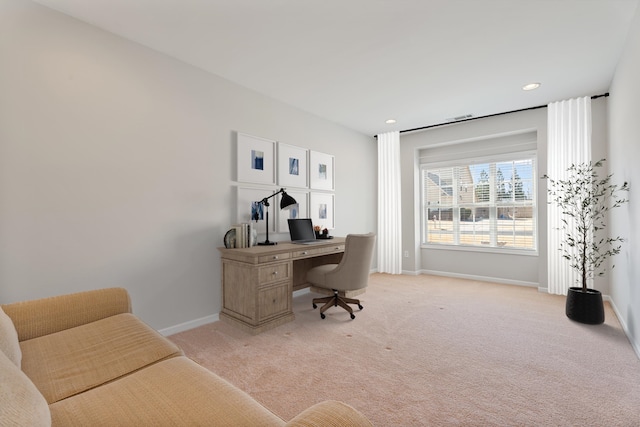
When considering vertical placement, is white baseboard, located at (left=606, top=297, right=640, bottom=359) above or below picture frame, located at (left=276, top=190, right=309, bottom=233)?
below

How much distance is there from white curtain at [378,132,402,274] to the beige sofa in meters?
4.34

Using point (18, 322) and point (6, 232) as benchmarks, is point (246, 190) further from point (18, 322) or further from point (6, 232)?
point (18, 322)

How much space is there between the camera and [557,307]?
3430mm

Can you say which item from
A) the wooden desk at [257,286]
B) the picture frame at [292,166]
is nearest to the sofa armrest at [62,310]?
the wooden desk at [257,286]

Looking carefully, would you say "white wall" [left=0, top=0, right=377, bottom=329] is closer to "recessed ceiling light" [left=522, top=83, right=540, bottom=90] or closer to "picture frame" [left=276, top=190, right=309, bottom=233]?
"picture frame" [left=276, top=190, right=309, bottom=233]

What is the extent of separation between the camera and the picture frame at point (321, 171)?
4.20 meters

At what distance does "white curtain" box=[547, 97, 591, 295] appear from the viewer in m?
3.76

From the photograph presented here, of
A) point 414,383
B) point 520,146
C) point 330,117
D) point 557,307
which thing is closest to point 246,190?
point 330,117

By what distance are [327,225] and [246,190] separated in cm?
156

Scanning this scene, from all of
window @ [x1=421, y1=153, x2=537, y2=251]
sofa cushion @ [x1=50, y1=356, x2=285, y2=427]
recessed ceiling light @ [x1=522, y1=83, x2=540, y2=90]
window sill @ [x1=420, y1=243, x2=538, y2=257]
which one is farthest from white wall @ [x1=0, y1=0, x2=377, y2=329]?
window sill @ [x1=420, y1=243, x2=538, y2=257]

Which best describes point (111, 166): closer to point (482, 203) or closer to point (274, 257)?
point (274, 257)

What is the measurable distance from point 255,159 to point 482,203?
3.85 metres

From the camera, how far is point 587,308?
9.56ft

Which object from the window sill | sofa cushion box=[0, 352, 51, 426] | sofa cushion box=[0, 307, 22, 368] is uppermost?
sofa cushion box=[0, 352, 51, 426]
